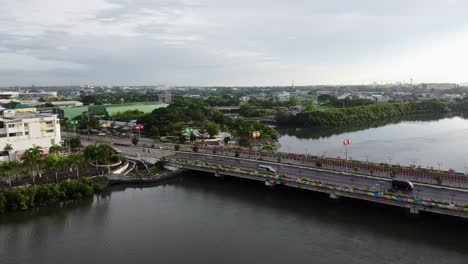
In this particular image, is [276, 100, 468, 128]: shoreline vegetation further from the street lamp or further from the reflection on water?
the street lamp

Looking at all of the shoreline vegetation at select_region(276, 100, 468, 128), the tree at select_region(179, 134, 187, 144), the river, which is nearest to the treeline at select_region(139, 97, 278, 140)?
the tree at select_region(179, 134, 187, 144)

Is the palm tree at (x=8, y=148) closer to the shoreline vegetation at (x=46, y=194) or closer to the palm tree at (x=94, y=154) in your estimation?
the palm tree at (x=94, y=154)

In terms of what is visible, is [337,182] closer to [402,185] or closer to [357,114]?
[402,185]

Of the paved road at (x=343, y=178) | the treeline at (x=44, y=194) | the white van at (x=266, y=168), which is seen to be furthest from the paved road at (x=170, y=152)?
the treeline at (x=44, y=194)

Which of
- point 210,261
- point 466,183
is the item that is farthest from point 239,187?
point 466,183

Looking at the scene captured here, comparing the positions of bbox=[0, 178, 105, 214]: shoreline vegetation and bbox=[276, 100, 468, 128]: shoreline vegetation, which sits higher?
bbox=[276, 100, 468, 128]: shoreline vegetation

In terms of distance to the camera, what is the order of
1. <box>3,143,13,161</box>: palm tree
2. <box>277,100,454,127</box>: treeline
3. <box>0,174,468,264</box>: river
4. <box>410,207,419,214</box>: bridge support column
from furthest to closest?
<box>277,100,454,127</box>: treeline, <box>3,143,13,161</box>: palm tree, <box>410,207,419,214</box>: bridge support column, <box>0,174,468,264</box>: river

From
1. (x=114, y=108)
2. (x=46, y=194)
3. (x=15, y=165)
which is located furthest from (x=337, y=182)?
(x=114, y=108)
